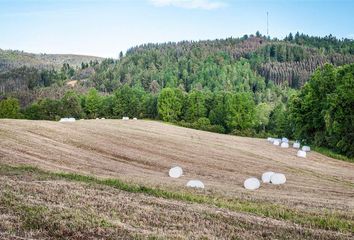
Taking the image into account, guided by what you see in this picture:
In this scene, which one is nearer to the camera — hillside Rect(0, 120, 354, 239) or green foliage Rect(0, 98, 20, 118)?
hillside Rect(0, 120, 354, 239)

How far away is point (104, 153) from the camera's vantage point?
167 ft

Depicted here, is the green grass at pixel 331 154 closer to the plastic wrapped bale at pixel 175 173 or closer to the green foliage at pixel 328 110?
the green foliage at pixel 328 110

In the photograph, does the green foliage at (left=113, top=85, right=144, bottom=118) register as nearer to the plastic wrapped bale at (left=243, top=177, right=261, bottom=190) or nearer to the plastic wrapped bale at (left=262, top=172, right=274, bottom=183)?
the plastic wrapped bale at (left=262, top=172, right=274, bottom=183)

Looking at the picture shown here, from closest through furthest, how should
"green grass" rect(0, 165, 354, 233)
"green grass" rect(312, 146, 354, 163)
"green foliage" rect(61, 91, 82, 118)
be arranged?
"green grass" rect(0, 165, 354, 233) → "green grass" rect(312, 146, 354, 163) → "green foliage" rect(61, 91, 82, 118)

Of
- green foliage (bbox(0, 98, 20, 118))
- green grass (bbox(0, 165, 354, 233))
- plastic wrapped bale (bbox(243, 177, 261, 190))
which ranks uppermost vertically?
green grass (bbox(0, 165, 354, 233))

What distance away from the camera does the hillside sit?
15.8m

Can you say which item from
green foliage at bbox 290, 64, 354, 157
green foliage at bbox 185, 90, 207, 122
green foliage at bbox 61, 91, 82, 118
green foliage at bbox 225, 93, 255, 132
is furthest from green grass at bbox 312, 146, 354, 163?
green foliage at bbox 61, 91, 82, 118

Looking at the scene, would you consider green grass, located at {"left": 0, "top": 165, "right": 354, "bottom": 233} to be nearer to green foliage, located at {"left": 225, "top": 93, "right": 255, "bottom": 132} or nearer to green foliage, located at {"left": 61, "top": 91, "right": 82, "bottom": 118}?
green foliage, located at {"left": 225, "top": 93, "right": 255, "bottom": 132}

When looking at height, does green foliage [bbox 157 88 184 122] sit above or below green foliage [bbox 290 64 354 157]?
below

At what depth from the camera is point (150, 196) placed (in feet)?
79.2

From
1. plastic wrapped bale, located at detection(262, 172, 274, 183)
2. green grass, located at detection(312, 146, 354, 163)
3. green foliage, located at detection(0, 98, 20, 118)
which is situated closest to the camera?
plastic wrapped bale, located at detection(262, 172, 274, 183)

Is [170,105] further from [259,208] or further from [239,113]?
[259,208]

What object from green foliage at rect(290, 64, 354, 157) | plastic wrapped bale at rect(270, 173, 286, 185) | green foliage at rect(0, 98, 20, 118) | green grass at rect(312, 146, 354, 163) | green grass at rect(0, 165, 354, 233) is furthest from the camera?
green foliage at rect(0, 98, 20, 118)

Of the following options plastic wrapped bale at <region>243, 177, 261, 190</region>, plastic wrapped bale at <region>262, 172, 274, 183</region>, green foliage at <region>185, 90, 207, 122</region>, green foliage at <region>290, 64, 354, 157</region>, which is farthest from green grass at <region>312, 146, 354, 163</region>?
green foliage at <region>185, 90, 207, 122</region>
